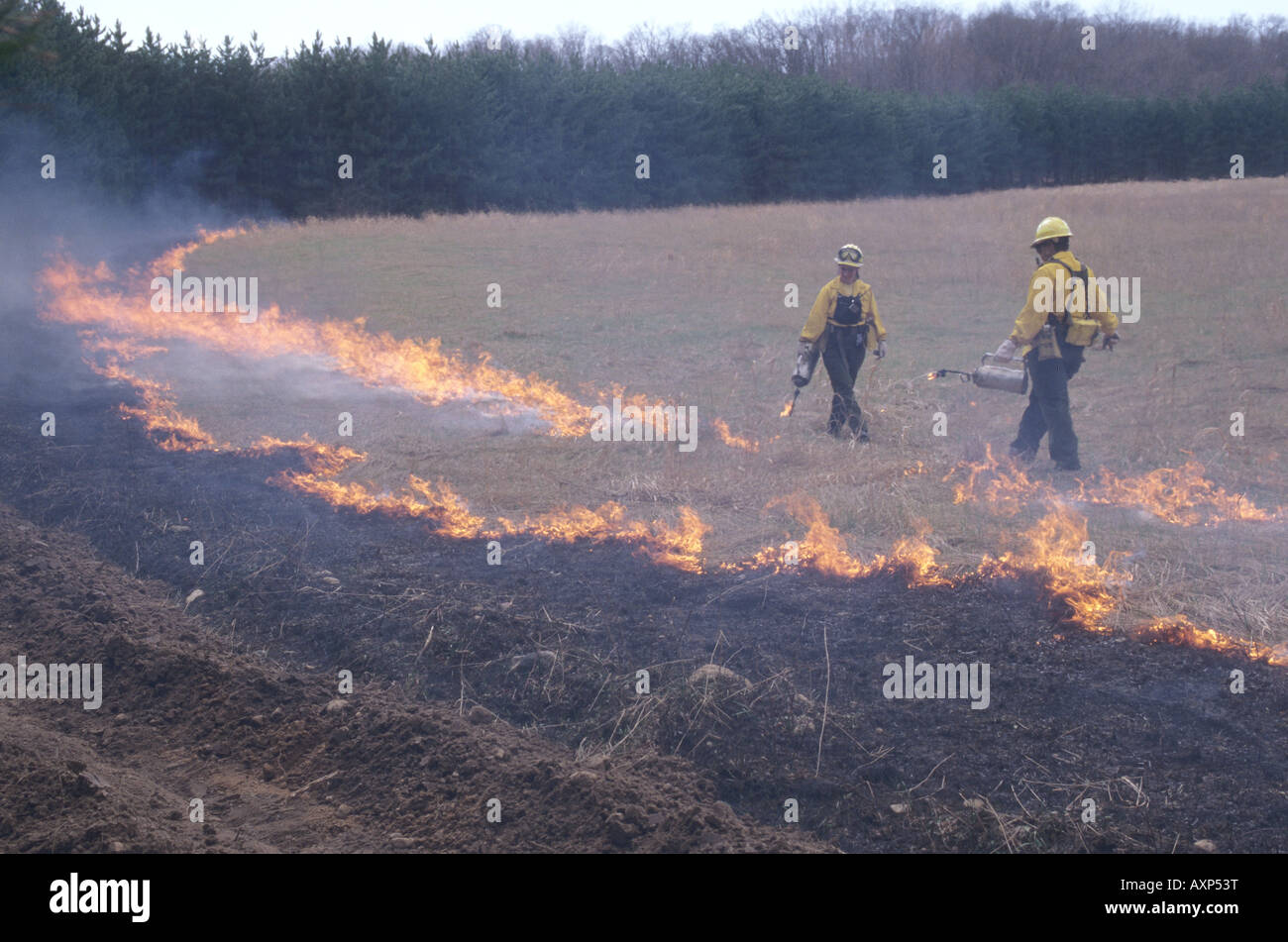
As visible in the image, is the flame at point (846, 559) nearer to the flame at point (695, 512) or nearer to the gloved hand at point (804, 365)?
the flame at point (695, 512)

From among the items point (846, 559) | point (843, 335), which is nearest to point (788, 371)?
point (843, 335)

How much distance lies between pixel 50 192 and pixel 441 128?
1349 cm

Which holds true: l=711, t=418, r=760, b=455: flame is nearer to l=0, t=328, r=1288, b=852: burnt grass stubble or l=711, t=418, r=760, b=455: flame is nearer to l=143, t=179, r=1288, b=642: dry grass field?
l=143, t=179, r=1288, b=642: dry grass field

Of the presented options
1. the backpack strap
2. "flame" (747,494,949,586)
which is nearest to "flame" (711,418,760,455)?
"flame" (747,494,949,586)

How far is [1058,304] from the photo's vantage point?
8.55 m

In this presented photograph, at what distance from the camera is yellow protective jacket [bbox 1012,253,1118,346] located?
8.48 metres

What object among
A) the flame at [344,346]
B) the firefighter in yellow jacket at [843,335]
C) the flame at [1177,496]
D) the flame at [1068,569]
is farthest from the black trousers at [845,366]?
the flame at [1068,569]

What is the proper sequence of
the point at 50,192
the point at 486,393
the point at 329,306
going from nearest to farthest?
the point at 486,393 < the point at 329,306 < the point at 50,192

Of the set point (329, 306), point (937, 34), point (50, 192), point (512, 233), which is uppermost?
point (937, 34)

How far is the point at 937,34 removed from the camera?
84.3 meters

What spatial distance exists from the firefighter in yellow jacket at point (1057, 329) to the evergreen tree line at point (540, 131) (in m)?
26.2

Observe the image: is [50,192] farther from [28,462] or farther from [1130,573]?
[1130,573]
